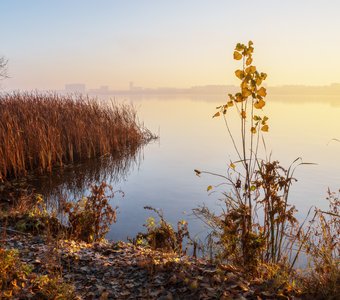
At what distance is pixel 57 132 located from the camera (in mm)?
12258

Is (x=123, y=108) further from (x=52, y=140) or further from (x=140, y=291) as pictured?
(x=140, y=291)

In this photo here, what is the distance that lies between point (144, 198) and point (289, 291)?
691 centimetres

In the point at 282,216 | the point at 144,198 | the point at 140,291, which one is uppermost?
the point at 282,216

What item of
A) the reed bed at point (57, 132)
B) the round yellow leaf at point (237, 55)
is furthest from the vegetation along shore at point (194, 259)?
the reed bed at point (57, 132)

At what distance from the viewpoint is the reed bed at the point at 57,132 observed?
10.6 meters

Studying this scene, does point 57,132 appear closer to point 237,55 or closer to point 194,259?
point 194,259

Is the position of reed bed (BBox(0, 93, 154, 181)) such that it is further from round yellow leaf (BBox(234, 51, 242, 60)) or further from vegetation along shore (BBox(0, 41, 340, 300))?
round yellow leaf (BBox(234, 51, 242, 60))

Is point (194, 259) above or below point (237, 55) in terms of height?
below

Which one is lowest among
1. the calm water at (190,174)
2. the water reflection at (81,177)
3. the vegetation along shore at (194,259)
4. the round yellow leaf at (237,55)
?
the calm water at (190,174)

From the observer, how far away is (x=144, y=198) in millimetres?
10039

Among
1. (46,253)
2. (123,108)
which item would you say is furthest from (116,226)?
(123,108)

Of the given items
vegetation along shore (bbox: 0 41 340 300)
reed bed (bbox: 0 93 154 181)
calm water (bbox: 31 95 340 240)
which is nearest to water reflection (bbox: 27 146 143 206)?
calm water (bbox: 31 95 340 240)

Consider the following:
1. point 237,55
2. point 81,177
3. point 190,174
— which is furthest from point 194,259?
point 190,174

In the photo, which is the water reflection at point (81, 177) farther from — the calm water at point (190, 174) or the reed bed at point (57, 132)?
the reed bed at point (57, 132)
